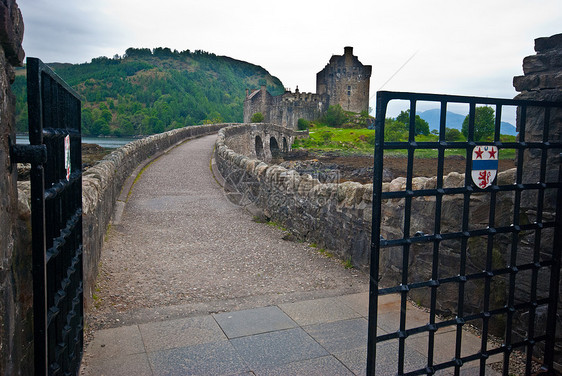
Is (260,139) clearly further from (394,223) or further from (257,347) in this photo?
(257,347)

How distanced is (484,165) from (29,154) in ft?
8.67

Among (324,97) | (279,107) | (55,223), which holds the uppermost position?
(324,97)

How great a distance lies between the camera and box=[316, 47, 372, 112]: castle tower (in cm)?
6844

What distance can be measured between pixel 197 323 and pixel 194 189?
8.55 meters

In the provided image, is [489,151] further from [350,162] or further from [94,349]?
[350,162]

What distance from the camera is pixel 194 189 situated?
12367mm

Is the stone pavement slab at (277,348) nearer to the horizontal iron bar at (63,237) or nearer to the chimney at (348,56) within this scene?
the horizontal iron bar at (63,237)

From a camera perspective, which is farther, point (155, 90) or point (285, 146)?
point (155, 90)

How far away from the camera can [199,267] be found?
5.86m

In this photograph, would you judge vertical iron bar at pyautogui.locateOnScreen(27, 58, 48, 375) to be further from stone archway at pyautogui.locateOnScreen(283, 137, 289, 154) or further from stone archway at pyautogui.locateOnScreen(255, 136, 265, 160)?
stone archway at pyautogui.locateOnScreen(283, 137, 289, 154)

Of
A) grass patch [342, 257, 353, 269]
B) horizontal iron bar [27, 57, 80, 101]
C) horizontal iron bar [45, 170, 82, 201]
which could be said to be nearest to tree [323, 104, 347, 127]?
grass patch [342, 257, 353, 269]

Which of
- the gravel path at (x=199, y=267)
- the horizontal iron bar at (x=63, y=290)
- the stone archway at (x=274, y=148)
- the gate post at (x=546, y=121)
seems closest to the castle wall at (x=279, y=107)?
the stone archway at (x=274, y=148)

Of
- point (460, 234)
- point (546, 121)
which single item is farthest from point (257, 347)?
point (546, 121)

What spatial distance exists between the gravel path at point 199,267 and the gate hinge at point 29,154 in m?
2.53
